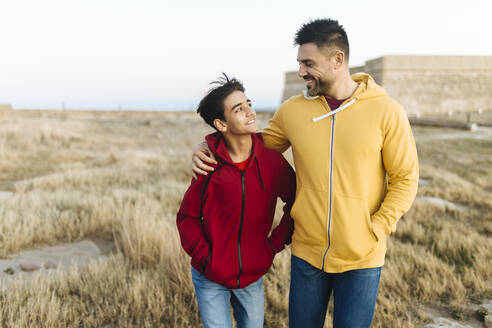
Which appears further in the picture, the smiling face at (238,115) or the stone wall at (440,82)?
the stone wall at (440,82)

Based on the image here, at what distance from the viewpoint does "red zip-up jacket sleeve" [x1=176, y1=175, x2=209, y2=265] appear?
183cm

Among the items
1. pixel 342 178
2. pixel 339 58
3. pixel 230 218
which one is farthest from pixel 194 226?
pixel 339 58

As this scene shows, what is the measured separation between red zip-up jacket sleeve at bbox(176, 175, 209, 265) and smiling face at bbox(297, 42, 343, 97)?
2.61 feet

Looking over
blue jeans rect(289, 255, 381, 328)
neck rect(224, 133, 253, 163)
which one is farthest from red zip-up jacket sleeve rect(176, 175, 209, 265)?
blue jeans rect(289, 255, 381, 328)

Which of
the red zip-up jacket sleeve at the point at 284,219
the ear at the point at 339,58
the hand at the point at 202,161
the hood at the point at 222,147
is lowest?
the red zip-up jacket sleeve at the point at 284,219

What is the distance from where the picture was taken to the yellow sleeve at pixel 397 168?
163 centimetres

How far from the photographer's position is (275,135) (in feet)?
7.09

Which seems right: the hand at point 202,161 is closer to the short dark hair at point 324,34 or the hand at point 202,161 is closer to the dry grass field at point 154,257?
the short dark hair at point 324,34

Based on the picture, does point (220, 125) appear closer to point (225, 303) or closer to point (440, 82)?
point (225, 303)

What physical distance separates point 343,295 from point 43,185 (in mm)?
7104

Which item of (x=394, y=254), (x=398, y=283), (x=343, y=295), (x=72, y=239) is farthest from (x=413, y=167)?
(x=72, y=239)

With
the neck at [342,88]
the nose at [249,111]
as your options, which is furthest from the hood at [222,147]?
the neck at [342,88]

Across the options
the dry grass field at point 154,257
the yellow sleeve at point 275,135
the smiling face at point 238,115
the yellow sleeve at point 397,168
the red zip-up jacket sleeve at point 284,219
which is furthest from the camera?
the dry grass field at point 154,257

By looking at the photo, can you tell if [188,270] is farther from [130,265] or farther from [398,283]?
[398,283]
